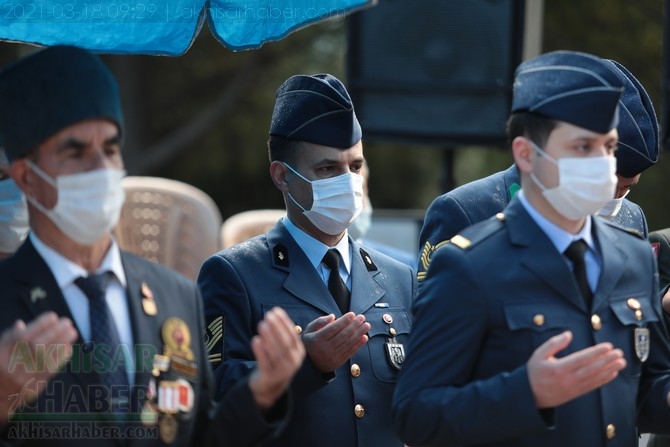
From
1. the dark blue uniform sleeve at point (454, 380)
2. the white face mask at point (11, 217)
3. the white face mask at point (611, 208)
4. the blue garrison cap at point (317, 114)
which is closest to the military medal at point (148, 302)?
the dark blue uniform sleeve at point (454, 380)

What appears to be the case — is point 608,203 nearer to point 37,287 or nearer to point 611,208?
point 611,208

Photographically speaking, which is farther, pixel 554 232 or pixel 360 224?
pixel 360 224

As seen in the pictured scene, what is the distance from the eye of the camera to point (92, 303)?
3.18m

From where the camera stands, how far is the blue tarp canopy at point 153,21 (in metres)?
4.29

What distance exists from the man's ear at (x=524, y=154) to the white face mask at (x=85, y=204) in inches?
44.2

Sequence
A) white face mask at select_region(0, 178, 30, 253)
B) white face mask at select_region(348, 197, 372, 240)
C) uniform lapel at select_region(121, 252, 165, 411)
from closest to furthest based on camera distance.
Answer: uniform lapel at select_region(121, 252, 165, 411), white face mask at select_region(0, 178, 30, 253), white face mask at select_region(348, 197, 372, 240)

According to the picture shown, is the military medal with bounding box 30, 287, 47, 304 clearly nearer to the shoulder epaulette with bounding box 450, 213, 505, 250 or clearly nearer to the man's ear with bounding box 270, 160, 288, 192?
the shoulder epaulette with bounding box 450, 213, 505, 250

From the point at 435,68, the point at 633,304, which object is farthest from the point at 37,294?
the point at 435,68

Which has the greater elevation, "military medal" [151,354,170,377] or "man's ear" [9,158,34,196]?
"man's ear" [9,158,34,196]

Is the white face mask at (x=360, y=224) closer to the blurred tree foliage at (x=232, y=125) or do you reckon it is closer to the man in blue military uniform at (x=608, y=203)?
the man in blue military uniform at (x=608, y=203)

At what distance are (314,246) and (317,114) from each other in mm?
458

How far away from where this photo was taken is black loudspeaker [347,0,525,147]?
7.82 m

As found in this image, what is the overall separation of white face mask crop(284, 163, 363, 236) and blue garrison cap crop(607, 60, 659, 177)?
940mm

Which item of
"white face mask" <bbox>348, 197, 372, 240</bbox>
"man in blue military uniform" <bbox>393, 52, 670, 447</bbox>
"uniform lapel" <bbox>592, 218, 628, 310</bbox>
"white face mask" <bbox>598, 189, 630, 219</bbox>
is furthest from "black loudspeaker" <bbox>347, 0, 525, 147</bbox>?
"man in blue military uniform" <bbox>393, 52, 670, 447</bbox>
